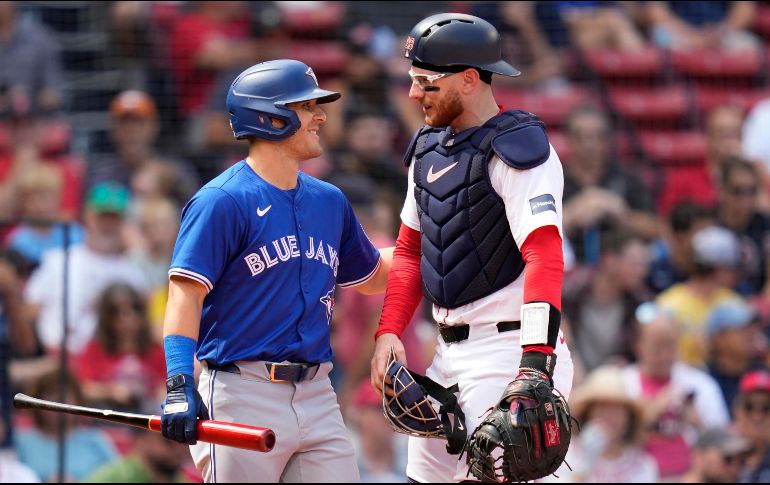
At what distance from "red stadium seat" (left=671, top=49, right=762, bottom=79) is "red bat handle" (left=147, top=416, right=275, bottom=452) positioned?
6.93m

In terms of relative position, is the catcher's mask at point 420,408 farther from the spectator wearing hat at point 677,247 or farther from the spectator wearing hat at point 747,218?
the spectator wearing hat at point 747,218

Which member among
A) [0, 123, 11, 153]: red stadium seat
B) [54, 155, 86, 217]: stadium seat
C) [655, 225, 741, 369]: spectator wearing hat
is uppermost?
[0, 123, 11, 153]: red stadium seat

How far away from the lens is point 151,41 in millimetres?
8734

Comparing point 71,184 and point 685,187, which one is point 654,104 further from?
point 71,184

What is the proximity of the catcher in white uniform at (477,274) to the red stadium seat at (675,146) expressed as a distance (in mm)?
5306

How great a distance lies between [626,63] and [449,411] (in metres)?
6.09

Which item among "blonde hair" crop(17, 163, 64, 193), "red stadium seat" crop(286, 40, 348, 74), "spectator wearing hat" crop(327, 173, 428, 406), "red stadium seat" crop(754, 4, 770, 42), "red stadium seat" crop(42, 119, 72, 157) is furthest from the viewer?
"red stadium seat" crop(754, 4, 770, 42)

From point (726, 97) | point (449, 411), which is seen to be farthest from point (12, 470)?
point (726, 97)

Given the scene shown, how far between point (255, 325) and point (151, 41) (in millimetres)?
4890

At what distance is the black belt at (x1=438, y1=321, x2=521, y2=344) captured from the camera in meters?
4.35

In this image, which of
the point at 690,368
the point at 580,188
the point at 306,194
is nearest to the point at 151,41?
the point at 580,188

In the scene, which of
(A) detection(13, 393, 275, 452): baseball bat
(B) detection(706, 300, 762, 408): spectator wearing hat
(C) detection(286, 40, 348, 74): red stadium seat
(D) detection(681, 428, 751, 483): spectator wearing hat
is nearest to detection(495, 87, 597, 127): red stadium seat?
(C) detection(286, 40, 348, 74): red stadium seat

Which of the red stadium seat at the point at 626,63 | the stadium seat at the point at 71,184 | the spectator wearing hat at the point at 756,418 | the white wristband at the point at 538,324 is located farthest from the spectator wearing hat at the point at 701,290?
the white wristband at the point at 538,324

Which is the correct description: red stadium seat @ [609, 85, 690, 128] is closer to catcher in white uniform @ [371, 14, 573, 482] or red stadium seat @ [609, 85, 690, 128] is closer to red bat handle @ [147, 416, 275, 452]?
catcher in white uniform @ [371, 14, 573, 482]
